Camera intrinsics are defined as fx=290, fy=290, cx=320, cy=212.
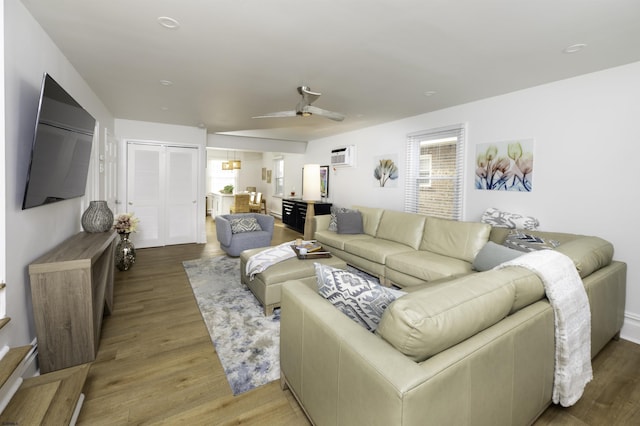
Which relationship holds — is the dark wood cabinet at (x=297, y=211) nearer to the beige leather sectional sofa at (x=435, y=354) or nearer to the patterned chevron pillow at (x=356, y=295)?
the beige leather sectional sofa at (x=435, y=354)

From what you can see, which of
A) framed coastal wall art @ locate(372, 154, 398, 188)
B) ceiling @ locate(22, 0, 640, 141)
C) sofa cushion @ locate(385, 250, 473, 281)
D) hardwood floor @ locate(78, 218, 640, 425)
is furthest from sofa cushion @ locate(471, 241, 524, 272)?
framed coastal wall art @ locate(372, 154, 398, 188)

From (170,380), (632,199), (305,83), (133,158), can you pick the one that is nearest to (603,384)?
(632,199)

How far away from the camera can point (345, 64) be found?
2.68 metres

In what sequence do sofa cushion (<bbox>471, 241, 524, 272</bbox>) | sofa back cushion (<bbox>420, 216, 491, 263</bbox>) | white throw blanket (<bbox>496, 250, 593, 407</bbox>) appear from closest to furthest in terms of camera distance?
white throw blanket (<bbox>496, 250, 593, 407</bbox>) < sofa cushion (<bbox>471, 241, 524, 272</bbox>) < sofa back cushion (<bbox>420, 216, 491, 263</bbox>)

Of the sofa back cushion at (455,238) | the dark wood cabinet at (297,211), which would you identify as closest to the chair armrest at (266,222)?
the dark wood cabinet at (297,211)

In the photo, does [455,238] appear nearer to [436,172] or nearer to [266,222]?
[436,172]

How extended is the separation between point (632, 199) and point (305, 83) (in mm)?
3286

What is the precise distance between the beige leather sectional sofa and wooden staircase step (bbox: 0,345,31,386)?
1315 millimetres

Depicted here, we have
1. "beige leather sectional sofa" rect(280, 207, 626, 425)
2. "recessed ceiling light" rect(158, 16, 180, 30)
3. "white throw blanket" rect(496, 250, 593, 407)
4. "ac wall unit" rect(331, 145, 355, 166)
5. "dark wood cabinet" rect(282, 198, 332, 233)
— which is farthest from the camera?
"dark wood cabinet" rect(282, 198, 332, 233)

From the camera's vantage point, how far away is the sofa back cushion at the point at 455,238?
3266mm

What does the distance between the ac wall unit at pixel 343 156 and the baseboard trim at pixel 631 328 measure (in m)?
4.53

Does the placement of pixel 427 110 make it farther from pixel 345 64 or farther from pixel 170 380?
pixel 170 380

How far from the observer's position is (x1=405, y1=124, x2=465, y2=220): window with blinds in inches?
162

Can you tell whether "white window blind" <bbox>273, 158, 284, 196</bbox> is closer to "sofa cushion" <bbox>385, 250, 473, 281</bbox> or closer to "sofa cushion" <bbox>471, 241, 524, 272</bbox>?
"sofa cushion" <bbox>385, 250, 473, 281</bbox>
